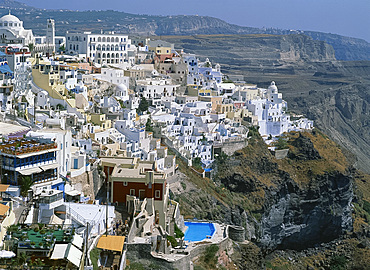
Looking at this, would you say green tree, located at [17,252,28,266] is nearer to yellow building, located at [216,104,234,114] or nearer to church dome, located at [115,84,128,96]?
church dome, located at [115,84,128,96]

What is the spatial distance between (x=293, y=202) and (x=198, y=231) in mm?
25019

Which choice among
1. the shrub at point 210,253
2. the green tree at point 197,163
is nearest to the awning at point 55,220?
the shrub at point 210,253

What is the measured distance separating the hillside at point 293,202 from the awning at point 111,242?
699 inches

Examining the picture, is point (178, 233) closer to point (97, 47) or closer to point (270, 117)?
point (270, 117)

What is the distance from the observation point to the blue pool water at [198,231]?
96.9ft

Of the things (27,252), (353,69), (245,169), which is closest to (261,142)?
(245,169)

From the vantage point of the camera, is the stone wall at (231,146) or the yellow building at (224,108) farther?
the yellow building at (224,108)

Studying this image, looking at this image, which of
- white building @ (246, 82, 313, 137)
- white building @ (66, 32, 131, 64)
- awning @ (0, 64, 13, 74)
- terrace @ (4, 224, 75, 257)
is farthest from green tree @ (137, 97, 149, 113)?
terrace @ (4, 224, 75, 257)

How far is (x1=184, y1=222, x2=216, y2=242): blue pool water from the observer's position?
96.9ft

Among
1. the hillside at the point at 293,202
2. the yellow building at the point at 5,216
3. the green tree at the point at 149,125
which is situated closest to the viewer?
the yellow building at the point at 5,216

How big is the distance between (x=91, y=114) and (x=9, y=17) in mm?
20570

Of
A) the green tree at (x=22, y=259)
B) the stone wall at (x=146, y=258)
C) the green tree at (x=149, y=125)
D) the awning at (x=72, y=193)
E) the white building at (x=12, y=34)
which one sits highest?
the white building at (x=12, y=34)

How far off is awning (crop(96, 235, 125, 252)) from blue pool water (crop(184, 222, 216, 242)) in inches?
305

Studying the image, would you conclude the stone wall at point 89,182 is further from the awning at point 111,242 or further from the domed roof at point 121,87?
the domed roof at point 121,87
